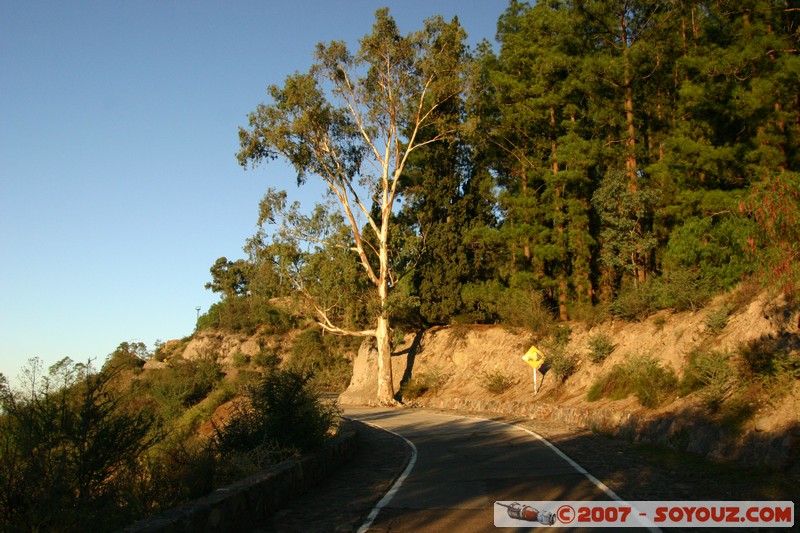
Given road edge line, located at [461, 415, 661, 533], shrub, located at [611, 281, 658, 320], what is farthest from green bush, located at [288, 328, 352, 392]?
road edge line, located at [461, 415, 661, 533]

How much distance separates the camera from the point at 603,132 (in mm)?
35688

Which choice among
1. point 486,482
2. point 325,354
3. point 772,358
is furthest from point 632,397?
point 325,354

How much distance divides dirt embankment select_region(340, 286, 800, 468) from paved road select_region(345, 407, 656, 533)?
3026mm

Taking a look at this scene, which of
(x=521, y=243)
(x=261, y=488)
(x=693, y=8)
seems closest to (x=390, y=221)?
(x=521, y=243)

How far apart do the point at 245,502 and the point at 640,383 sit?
1449 centimetres

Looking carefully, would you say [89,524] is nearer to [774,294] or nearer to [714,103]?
[774,294]

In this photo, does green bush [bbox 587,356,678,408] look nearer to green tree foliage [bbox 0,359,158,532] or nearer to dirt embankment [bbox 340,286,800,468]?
dirt embankment [bbox 340,286,800,468]

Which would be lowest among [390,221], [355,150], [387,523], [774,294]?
[387,523]

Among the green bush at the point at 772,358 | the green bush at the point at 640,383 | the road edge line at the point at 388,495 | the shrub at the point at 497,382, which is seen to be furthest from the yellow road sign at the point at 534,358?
the road edge line at the point at 388,495

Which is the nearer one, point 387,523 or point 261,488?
point 387,523

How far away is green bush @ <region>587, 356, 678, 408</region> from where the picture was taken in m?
18.3

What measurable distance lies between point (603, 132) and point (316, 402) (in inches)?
1086

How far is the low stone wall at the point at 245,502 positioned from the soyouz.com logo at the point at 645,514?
3116 millimetres

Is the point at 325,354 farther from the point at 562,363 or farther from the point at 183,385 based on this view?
the point at 562,363
